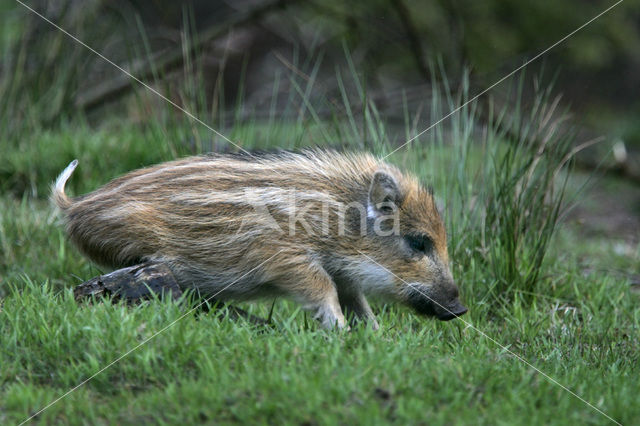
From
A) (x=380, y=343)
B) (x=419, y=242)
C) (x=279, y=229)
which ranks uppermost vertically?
(x=279, y=229)

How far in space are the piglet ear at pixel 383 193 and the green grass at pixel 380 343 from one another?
2.35 ft

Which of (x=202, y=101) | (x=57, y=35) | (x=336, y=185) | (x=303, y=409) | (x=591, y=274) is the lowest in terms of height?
(x=591, y=274)

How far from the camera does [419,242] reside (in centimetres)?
515

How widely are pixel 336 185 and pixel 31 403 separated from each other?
238cm

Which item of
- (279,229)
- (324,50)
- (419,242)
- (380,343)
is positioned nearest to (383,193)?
(419,242)

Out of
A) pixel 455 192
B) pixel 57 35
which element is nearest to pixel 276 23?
pixel 57 35

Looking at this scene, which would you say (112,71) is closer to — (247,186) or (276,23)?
(276,23)

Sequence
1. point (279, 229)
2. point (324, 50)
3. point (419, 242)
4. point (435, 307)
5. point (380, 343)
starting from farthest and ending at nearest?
point (324, 50)
point (419, 242)
point (435, 307)
point (279, 229)
point (380, 343)

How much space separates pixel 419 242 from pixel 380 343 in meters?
1.21

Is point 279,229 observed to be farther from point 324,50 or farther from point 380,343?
point 324,50

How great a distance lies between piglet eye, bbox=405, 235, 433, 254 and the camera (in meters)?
5.14

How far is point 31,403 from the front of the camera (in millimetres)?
3545

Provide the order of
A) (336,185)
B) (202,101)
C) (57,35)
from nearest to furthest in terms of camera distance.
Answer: (336,185) < (202,101) < (57,35)

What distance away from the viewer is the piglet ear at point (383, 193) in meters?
5.05
